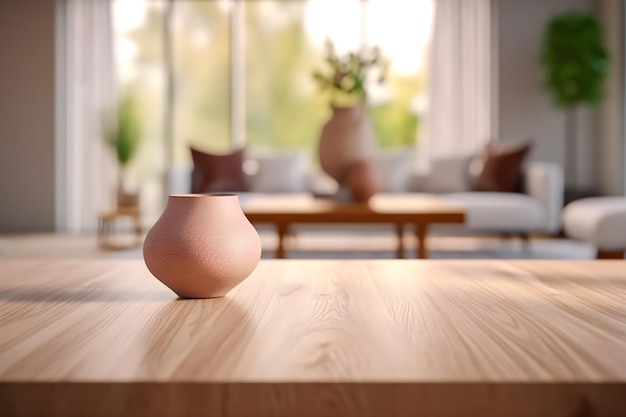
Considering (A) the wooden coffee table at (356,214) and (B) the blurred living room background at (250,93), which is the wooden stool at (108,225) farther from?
(A) the wooden coffee table at (356,214)

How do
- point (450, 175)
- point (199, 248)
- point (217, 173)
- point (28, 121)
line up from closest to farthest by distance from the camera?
point (199, 248) < point (217, 173) < point (450, 175) < point (28, 121)

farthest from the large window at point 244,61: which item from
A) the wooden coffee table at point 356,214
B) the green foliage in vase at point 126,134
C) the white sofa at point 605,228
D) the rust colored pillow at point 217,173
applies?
the wooden coffee table at point 356,214

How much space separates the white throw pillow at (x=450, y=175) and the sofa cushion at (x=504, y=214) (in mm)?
702

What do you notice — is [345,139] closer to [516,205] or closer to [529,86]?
[516,205]

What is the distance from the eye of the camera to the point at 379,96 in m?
7.16

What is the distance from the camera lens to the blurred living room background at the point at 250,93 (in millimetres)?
6461

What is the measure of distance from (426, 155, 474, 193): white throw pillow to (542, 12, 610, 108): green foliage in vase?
4.74 ft

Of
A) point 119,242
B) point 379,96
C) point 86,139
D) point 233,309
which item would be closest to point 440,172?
point 379,96

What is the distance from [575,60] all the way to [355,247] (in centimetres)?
277

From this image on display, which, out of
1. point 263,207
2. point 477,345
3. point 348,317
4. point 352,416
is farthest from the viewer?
point 263,207

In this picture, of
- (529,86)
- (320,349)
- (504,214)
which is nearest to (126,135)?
(504,214)

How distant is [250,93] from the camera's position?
727 cm

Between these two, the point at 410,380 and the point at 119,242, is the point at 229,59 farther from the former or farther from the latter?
the point at 410,380

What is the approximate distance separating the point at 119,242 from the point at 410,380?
5661 mm
